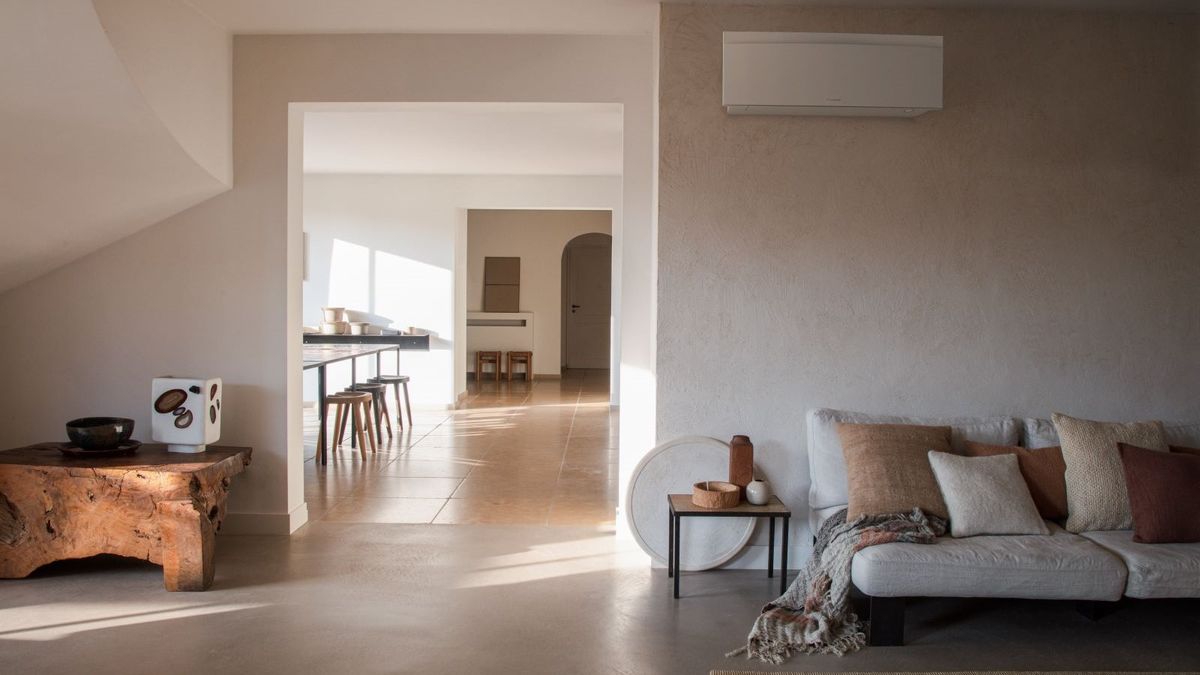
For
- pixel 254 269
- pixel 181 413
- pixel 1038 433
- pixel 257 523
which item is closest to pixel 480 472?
pixel 257 523

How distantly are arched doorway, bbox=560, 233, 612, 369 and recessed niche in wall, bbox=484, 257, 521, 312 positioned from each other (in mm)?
2029

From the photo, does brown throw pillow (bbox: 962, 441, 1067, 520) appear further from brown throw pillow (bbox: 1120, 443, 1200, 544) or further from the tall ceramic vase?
the tall ceramic vase

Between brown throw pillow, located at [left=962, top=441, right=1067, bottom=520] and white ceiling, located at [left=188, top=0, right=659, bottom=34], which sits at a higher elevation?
white ceiling, located at [left=188, top=0, right=659, bottom=34]

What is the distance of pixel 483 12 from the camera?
4402 millimetres

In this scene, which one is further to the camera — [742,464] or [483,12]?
[483,12]

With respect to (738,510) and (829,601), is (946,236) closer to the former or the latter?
(738,510)

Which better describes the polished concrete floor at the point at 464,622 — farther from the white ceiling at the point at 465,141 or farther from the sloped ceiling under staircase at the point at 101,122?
the white ceiling at the point at 465,141

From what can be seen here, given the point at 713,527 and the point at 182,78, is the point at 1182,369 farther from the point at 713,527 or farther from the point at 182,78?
the point at 182,78

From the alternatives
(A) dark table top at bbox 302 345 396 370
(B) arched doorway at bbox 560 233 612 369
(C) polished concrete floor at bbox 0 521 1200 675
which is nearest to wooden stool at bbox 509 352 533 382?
(B) arched doorway at bbox 560 233 612 369

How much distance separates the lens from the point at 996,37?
14.1 feet

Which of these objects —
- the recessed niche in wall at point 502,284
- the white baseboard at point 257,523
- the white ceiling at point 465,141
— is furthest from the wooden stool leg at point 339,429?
the recessed niche in wall at point 502,284

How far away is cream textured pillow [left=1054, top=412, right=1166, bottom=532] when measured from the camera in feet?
12.4

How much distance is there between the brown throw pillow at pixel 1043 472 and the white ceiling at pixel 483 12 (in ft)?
6.55

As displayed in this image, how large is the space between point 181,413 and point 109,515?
579mm
